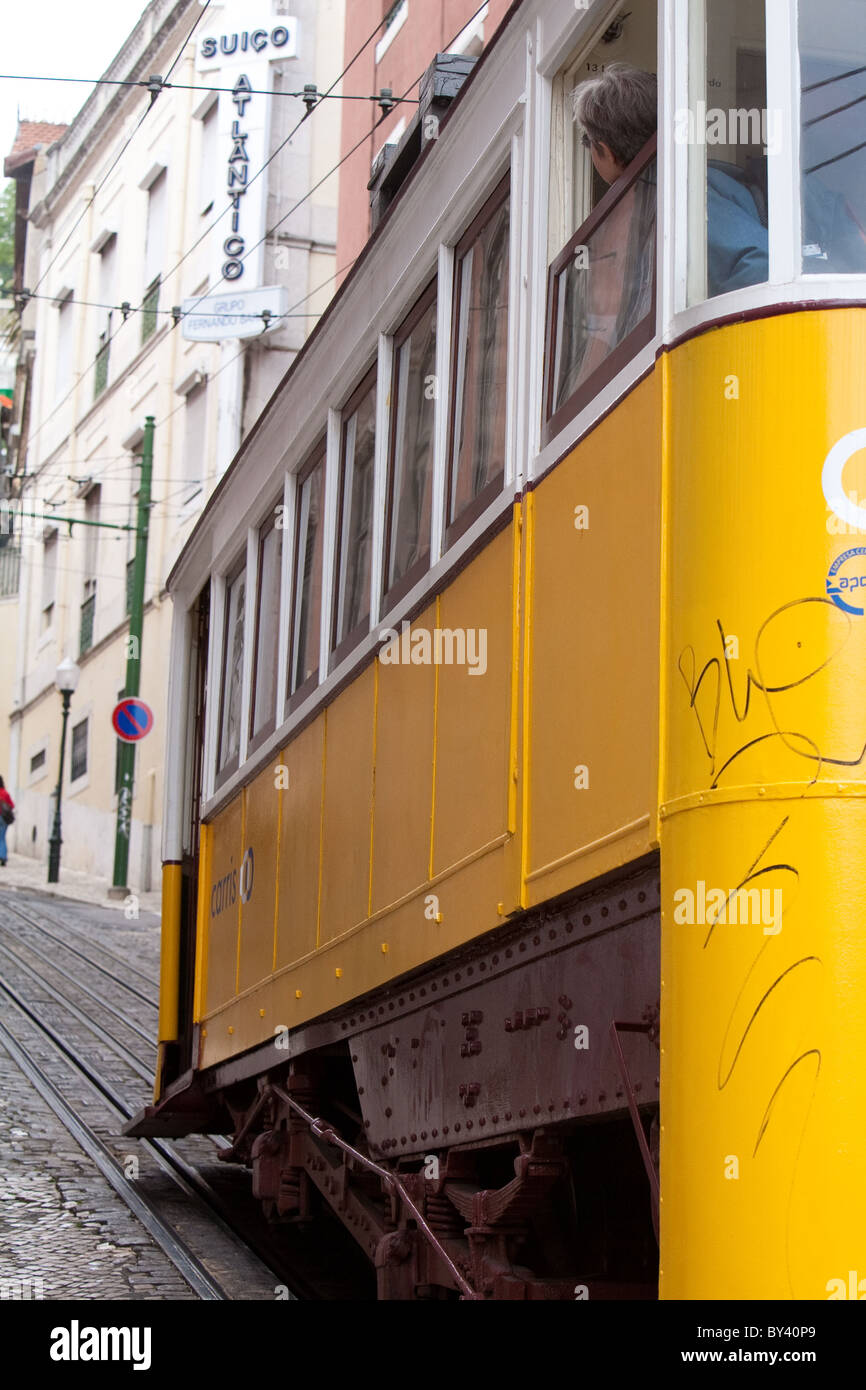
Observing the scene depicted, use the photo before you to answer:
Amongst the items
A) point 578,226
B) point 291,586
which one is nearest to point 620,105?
point 578,226

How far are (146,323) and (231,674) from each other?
20.3 m

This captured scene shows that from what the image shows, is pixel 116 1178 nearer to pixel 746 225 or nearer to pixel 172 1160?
pixel 172 1160

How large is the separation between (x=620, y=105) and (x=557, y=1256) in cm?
283

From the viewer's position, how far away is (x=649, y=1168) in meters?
3.82

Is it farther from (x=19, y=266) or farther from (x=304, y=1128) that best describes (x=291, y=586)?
(x=19, y=266)

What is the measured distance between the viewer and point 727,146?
3.98 m

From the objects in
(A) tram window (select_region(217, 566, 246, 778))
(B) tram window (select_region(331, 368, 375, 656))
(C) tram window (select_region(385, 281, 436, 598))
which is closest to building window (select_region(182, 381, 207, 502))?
(A) tram window (select_region(217, 566, 246, 778))

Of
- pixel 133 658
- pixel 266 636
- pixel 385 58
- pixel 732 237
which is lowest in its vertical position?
pixel 732 237

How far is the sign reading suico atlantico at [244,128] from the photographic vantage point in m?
24.0

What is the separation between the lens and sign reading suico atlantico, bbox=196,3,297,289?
78.6 feet

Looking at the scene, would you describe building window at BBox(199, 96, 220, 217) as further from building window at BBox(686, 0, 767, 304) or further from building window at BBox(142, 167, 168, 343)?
building window at BBox(686, 0, 767, 304)

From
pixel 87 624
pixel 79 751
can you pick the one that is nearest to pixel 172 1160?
pixel 79 751

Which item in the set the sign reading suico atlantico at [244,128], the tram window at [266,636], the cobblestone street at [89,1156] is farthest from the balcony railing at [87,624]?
the tram window at [266,636]

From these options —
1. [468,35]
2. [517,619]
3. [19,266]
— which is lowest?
[517,619]
